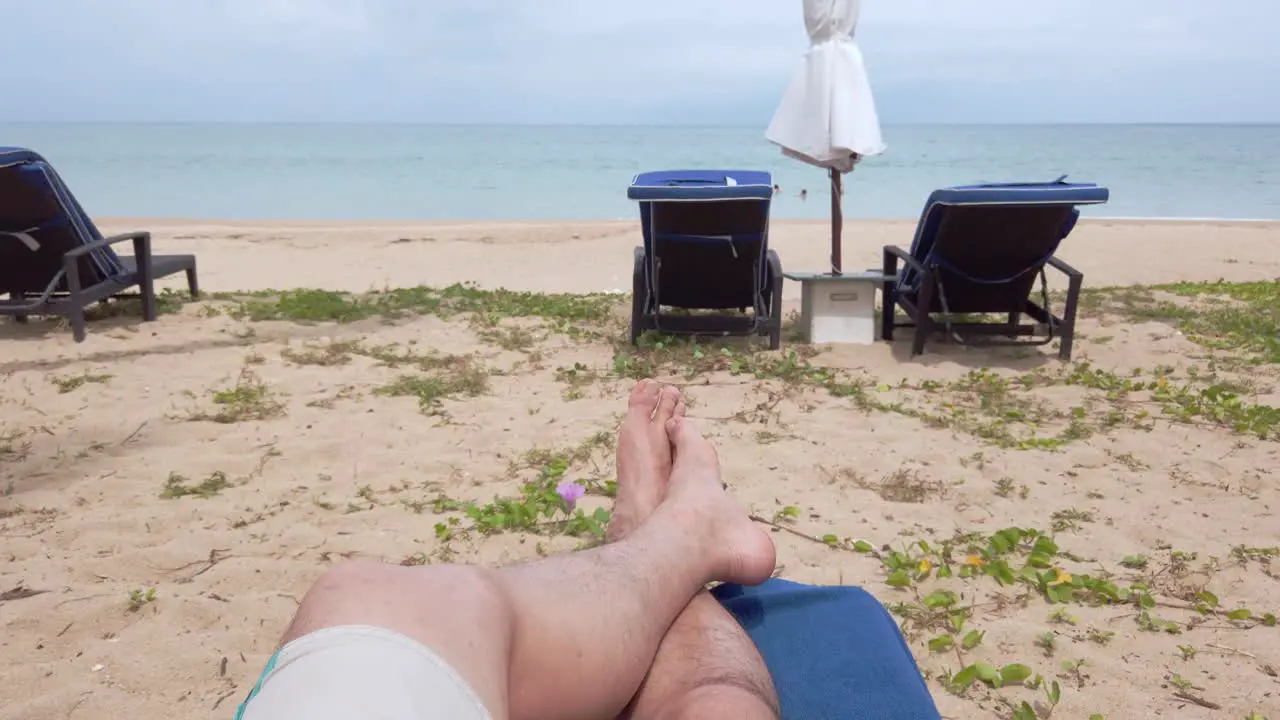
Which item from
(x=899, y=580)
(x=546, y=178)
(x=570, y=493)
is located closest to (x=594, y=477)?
(x=570, y=493)

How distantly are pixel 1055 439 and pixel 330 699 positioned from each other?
3.33 meters

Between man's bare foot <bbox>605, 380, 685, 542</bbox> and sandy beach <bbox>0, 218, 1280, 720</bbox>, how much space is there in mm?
503

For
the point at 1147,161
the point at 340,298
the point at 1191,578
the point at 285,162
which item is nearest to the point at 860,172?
the point at 1147,161

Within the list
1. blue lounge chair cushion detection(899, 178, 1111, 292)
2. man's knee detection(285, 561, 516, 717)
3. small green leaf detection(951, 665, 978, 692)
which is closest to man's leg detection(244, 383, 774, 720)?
man's knee detection(285, 561, 516, 717)

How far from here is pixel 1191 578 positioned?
2490 millimetres

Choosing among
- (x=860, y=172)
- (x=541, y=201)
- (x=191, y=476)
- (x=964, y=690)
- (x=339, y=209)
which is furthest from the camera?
(x=860, y=172)

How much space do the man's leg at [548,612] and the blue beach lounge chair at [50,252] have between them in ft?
14.9

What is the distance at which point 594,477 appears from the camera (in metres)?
3.22

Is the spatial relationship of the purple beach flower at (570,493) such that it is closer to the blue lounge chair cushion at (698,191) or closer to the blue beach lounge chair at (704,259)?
the blue lounge chair cushion at (698,191)

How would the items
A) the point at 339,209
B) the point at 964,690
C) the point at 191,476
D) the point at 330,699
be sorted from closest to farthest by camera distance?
1. the point at 330,699
2. the point at 964,690
3. the point at 191,476
4. the point at 339,209

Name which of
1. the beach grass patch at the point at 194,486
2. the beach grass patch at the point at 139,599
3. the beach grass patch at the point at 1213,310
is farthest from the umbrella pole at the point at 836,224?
the beach grass patch at the point at 139,599

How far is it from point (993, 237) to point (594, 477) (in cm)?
272

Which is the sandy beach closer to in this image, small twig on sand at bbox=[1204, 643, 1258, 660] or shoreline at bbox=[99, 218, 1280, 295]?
small twig on sand at bbox=[1204, 643, 1258, 660]

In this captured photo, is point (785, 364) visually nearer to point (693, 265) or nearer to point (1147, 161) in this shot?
point (693, 265)
